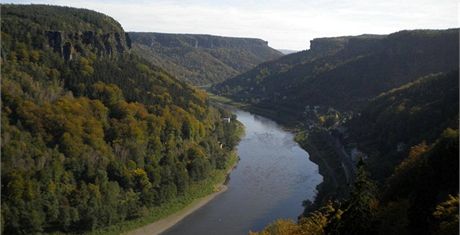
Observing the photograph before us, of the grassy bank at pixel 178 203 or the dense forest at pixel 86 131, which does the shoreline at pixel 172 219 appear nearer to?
the grassy bank at pixel 178 203

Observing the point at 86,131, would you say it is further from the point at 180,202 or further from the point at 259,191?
the point at 259,191

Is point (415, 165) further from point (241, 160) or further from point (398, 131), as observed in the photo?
point (241, 160)

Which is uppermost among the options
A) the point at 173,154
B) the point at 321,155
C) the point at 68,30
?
the point at 68,30

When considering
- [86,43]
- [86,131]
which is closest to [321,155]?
[86,131]

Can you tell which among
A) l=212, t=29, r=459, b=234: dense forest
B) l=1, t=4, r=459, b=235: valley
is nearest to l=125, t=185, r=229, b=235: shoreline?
l=1, t=4, r=459, b=235: valley

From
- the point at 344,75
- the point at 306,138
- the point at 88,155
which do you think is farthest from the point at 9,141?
the point at 344,75
